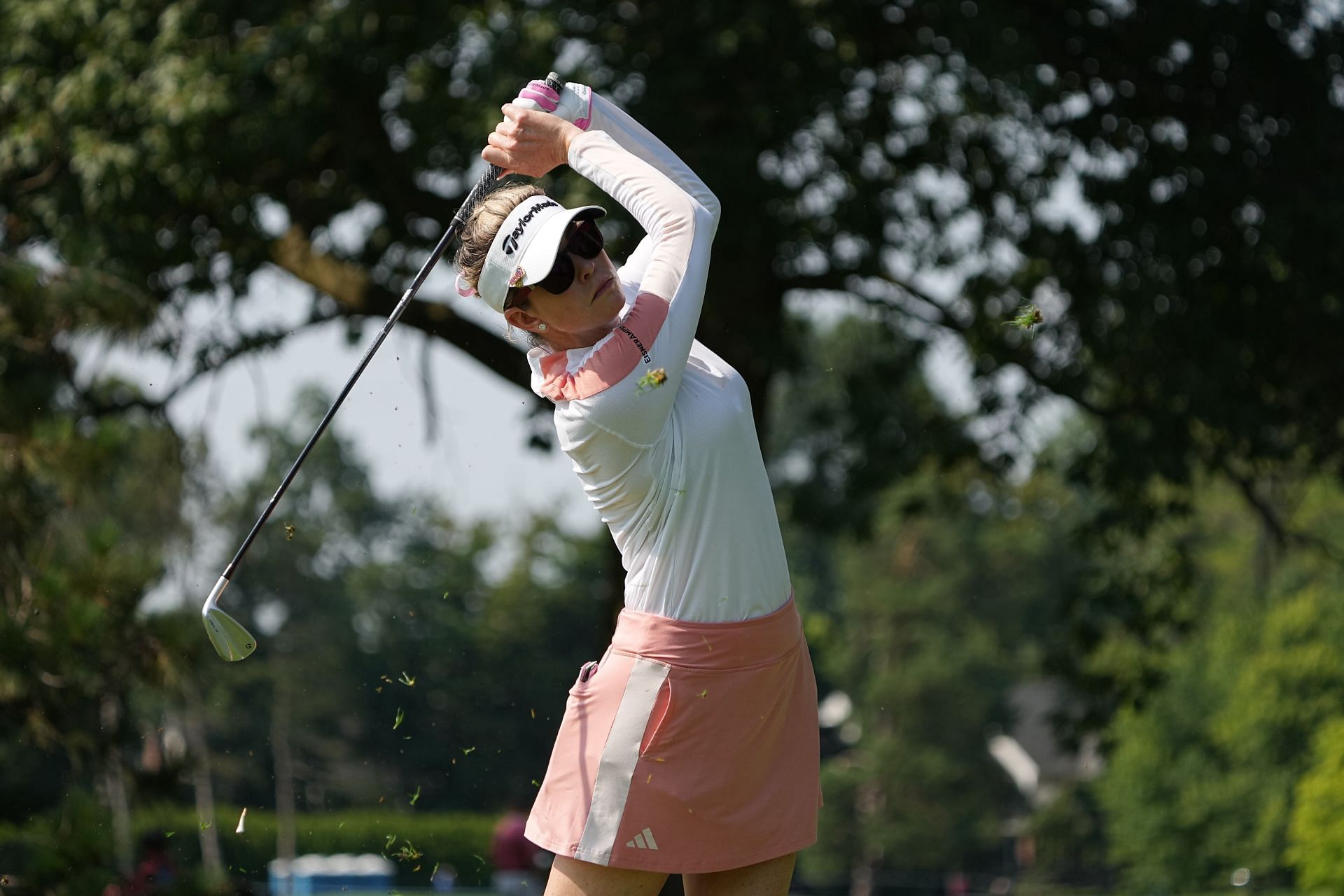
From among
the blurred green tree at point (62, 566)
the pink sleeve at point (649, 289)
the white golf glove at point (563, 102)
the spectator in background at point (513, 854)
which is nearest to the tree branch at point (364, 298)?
the blurred green tree at point (62, 566)

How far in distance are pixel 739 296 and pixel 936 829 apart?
149 ft

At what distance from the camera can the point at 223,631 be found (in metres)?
3.12

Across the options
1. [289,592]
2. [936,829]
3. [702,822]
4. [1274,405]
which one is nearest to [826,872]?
[936,829]

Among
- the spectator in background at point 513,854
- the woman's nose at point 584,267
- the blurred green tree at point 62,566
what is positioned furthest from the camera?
the spectator in background at point 513,854

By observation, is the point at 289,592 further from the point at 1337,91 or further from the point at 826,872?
the point at 1337,91

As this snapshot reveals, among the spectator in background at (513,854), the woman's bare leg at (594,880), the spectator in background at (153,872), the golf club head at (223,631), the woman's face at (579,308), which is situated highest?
the woman's face at (579,308)

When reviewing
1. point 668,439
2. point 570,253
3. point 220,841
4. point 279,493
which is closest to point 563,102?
point 570,253

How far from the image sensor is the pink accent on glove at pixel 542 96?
3.03m

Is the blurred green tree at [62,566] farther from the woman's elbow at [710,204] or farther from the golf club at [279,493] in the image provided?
the woman's elbow at [710,204]

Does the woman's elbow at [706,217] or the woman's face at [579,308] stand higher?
the woman's elbow at [706,217]

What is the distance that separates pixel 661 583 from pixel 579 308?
1.56ft

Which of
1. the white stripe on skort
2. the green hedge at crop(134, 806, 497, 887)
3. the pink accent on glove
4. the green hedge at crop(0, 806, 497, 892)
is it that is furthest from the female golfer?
the green hedge at crop(134, 806, 497, 887)

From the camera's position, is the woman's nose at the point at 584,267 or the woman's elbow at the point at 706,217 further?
the woman's elbow at the point at 706,217

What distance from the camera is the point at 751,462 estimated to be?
2840 mm
